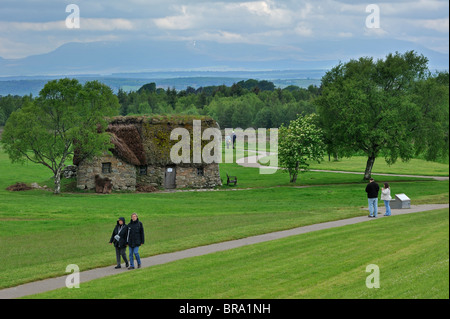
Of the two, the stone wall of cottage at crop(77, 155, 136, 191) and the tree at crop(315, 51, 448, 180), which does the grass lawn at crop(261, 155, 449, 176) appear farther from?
the stone wall of cottage at crop(77, 155, 136, 191)

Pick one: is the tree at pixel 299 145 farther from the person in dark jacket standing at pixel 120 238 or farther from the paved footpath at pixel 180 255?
the person in dark jacket standing at pixel 120 238

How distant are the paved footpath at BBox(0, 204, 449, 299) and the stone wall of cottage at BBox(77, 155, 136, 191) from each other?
3221 centimetres

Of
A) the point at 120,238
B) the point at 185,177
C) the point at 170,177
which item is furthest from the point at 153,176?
the point at 120,238

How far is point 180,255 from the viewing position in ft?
79.4

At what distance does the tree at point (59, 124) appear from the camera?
53.9 meters

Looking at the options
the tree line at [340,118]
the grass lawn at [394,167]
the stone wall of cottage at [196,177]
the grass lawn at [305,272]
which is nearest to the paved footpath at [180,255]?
the grass lawn at [305,272]

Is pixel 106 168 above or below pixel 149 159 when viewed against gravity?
below

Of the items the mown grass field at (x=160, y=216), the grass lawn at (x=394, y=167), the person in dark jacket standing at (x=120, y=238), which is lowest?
the mown grass field at (x=160, y=216)

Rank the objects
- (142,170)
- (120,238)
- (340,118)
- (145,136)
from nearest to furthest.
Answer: (120,238) → (340,118) → (145,136) → (142,170)

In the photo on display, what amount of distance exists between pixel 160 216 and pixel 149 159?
80.0 feet

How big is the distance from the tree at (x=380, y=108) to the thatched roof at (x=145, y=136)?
13819 mm

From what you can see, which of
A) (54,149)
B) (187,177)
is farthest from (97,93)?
(187,177)

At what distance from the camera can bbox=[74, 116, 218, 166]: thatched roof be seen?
60.8m

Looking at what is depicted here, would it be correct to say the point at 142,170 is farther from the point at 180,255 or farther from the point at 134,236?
the point at 134,236
